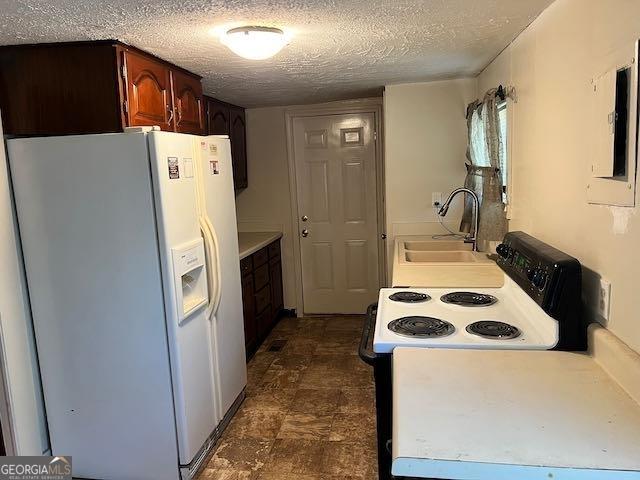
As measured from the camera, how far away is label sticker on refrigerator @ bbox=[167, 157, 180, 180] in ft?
7.22

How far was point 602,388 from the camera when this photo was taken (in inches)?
50.8

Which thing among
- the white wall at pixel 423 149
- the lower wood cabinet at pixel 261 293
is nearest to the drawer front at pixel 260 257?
the lower wood cabinet at pixel 261 293

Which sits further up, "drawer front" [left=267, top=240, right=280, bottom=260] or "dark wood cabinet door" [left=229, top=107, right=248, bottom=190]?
"dark wood cabinet door" [left=229, top=107, right=248, bottom=190]

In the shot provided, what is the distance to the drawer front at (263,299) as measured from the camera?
4.13 metres

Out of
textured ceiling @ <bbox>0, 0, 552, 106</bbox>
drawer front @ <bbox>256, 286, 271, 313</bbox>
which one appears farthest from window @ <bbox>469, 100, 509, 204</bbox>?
drawer front @ <bbox>256, 286, 271, 313</bbox>

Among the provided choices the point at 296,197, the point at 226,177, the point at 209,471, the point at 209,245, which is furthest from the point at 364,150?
the point at 209,471

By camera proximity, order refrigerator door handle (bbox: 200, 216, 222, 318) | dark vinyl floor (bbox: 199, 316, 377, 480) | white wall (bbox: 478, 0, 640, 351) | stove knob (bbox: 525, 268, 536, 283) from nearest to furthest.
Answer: white wall (bbox: 478, 0, 640, 351) → stove knob (bbox: 525, 268, 536, 283) → dark vinyl floor (bbox: 199, 316, 377, 480) → refrigerator door handle (bbox: 200, 216, 222, 318)

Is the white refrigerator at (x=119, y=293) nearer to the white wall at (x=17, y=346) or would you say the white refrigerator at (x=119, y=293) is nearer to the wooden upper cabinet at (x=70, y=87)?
the white wall at (x=17, y=346)

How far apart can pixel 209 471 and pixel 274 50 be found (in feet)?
6.67

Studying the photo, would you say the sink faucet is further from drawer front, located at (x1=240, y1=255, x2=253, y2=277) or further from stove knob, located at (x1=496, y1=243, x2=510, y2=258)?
drawer front, located at (x1=240, y1=255, x2=253, y2=277)

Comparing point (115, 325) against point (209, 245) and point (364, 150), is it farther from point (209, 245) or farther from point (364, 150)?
point (364, 150)

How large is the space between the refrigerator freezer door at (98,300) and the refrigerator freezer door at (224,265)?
446 mm

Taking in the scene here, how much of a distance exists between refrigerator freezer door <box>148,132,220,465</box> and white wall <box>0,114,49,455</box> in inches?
27.2

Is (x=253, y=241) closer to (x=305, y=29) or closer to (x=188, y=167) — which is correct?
(x=188, y=167)
